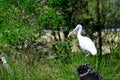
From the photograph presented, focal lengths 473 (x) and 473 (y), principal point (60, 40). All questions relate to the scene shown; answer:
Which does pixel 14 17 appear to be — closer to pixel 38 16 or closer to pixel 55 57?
pixel 38 16

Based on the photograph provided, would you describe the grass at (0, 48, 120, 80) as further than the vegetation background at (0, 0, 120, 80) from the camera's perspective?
No

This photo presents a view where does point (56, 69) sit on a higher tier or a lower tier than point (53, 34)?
lower

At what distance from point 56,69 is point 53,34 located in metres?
1.98

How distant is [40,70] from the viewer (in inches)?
309

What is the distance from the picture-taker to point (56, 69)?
797 cm

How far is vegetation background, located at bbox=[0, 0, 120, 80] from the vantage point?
7.85 metres

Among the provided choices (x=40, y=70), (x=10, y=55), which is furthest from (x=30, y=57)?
(x=40, y=70)

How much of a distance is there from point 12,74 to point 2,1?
1742 millimetres

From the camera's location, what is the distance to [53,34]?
9.85 metres

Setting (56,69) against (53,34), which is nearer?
(56,69)

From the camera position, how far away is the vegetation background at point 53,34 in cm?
785

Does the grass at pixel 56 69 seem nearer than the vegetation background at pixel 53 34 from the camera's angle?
Yes

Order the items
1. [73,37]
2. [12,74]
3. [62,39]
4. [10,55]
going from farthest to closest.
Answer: [62,39], [73,37], [10,55], [12,74]

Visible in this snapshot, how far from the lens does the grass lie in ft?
25.4
